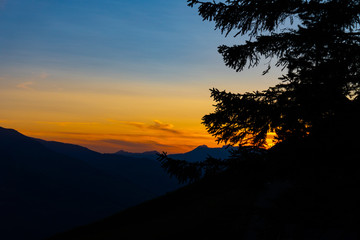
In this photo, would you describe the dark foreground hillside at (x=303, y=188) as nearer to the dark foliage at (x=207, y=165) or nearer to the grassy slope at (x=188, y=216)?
the dark foliage at (x=207, y=165)

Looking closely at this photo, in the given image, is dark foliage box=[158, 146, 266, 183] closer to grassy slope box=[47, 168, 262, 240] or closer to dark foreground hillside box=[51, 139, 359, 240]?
dark foreground hillside box=[51, 139, 359, 240]

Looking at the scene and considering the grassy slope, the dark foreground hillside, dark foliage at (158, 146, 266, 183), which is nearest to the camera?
the dark foreground hillside

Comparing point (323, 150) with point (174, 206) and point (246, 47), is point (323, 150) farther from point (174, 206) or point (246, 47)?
point (174, 206)

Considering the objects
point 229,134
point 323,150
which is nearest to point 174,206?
point 229,134

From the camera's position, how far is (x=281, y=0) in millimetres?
6238

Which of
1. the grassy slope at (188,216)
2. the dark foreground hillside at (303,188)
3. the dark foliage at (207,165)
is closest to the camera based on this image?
the dark foreground hillside at (303,188)

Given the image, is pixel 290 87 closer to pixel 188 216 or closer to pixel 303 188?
pixel 303 188

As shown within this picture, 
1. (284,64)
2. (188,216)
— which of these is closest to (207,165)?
(284,64)

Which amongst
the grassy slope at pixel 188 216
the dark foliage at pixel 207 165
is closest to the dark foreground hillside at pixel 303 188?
the dark foliage at pixel 207 165

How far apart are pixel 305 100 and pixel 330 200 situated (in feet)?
10.9

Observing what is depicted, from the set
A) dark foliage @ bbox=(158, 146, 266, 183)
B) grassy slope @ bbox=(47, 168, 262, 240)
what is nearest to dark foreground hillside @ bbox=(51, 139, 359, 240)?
dark foliage @ bbox=(158, 146, 266, 183)

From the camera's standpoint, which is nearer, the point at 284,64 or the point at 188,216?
the point at 284,64

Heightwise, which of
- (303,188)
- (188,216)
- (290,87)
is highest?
(290,87)

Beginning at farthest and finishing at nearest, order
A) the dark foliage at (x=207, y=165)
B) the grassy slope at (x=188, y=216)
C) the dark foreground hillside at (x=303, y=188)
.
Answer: the grassy slope at (x=188, y=216)
the dark foliage at (x=207, y=165)
the dark foreground hillside at (x=303, y=188)
